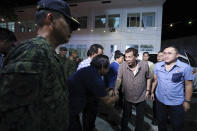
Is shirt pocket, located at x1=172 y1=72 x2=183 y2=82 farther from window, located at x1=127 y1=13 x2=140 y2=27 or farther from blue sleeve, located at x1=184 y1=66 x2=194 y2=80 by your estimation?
window, located at x1=127 y1=13 x2=140 y2=27

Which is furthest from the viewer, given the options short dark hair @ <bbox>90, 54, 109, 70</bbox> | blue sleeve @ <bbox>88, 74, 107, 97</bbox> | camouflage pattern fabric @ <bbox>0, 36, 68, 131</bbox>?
short dark hair @ <bbox>90, 54, 109, 70</bbox>

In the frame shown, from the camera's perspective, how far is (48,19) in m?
0.88

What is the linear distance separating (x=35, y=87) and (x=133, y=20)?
12.4 m

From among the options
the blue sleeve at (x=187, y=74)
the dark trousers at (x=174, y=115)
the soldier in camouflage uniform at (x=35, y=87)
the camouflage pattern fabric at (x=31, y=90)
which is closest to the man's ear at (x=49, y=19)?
the soldier in camouflage uniform at (x=35, y=87)

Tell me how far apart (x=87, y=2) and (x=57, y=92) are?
13092mm

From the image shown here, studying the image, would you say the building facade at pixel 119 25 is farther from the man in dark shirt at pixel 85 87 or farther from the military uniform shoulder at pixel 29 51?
the military uniform shoulder at pixel 29 51

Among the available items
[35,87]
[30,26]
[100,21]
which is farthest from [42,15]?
[30,26]

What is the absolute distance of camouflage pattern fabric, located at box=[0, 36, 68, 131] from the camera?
63cm

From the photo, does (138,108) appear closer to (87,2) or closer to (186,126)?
(186,126)

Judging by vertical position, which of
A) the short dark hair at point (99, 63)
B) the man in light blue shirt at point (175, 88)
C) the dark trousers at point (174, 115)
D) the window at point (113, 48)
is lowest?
the dark trousers at point (174, 115)

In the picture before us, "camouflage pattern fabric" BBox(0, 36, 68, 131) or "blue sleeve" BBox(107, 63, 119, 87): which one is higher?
"camouflage pattern fabric" BBox(0, 36, 68, 131)

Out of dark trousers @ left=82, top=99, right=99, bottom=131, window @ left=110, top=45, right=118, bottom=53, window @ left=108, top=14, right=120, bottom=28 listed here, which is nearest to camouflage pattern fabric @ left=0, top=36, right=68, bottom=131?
dark trousers @ left=82, top=99, right=99, bottom=131

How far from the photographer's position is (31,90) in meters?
0.65

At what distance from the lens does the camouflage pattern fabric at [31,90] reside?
63cm
